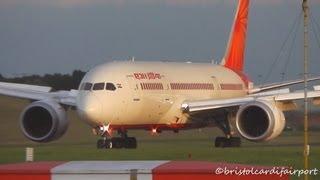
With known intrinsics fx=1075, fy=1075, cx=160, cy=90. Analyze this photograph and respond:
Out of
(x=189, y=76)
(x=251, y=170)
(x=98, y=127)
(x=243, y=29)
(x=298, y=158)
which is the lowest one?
(x=251, y=170)

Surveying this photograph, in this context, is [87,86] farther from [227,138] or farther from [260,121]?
[227,138]

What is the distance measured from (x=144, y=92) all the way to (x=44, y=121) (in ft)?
13.8

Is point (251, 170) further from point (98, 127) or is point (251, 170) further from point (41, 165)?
point (98, 127)

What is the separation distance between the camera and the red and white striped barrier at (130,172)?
1337 cm

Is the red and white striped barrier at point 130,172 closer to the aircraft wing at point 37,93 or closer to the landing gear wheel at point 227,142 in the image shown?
the landing gear wheel at point 227,142

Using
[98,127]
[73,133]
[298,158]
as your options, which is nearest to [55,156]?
[298,158]

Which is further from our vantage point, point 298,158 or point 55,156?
point 55,156

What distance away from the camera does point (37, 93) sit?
46.6 metres

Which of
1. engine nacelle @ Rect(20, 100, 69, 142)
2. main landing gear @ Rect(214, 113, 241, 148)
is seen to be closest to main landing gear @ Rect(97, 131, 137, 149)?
engine nacelle @ Rect(20, 100, 69, 142)

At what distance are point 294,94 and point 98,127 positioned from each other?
24.7 ft

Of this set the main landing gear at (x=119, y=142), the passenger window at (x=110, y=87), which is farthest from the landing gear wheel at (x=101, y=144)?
the passenger window at (x=110, y=87)

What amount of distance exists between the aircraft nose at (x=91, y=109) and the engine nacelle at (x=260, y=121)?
5.16 metres

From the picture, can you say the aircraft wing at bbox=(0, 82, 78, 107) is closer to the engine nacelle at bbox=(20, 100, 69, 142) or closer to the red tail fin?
the engine nacelle at bbox=(20, 100, 69, 142)

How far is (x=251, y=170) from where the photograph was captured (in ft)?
45.3
